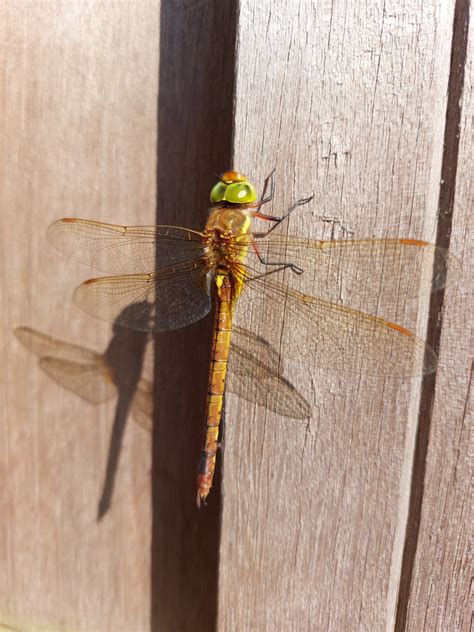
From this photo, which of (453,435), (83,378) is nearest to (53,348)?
(83,378)

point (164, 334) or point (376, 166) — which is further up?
point (376, 166)

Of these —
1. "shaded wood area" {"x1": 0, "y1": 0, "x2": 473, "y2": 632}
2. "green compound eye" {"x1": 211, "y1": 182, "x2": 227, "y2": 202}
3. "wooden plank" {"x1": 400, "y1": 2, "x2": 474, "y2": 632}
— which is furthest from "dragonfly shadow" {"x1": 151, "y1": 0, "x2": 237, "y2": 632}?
"wooden plank" {"x1": 400, "y1": 2, "x2": 474, "y2": 632}

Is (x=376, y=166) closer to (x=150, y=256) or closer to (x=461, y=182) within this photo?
(x=461, y=182)

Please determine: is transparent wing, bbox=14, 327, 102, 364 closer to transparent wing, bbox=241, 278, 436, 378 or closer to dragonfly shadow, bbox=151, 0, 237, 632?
dragonfly shadow, bbox=151, 0, 237, 632

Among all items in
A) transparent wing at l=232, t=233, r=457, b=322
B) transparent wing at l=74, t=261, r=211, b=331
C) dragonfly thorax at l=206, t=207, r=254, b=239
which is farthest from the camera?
transparent wing at l=74, t=261, r=211, b=331

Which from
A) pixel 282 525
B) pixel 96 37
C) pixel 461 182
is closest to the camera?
pixel 461 182

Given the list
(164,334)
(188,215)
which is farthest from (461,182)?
(164,334)

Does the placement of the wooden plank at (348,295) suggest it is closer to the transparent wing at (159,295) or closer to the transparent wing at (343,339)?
the transparent wing at (343,339)
